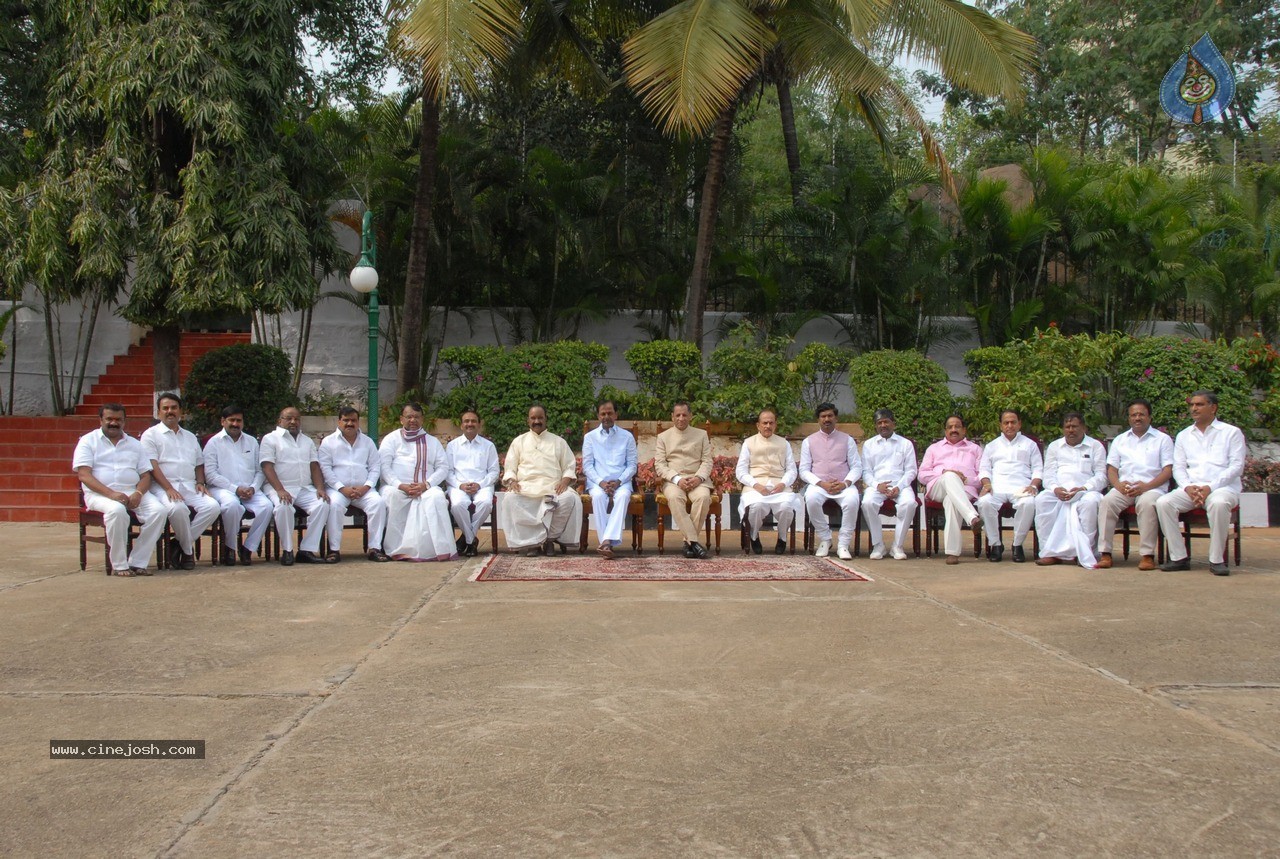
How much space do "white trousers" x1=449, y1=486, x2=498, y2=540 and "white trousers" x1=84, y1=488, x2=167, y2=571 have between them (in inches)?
89.9

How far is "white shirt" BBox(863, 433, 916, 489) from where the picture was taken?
33.8 feet

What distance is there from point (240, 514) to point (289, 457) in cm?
71

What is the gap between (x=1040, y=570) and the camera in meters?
9.24

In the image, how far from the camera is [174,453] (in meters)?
9.55

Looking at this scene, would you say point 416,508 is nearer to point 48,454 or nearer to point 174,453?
point 174,453

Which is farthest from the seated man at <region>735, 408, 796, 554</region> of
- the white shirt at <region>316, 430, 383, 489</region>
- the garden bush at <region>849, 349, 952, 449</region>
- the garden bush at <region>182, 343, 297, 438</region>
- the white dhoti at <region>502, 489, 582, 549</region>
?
the garden bush at <region>182, 343, 297, 438</region>

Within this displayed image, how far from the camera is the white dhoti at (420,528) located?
9984 millimetres

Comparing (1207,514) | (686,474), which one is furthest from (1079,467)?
(686,474)

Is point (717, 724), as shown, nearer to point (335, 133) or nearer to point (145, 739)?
point (145, 739)

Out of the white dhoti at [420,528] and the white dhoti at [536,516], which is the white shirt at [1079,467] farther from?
the white dhoti at [420,528]

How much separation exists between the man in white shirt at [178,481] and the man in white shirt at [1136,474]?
24.9 feet

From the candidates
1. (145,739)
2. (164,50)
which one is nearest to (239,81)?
(164,50)

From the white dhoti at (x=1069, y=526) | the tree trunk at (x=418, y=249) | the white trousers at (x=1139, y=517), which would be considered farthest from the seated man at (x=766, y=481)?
the tree trunk at (x=418, y=249)

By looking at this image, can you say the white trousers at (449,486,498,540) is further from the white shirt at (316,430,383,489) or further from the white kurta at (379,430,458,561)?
the white shirt at (316,430,383,489)
